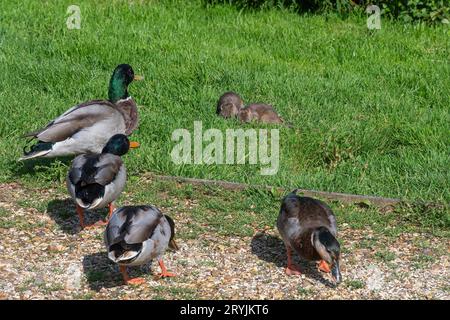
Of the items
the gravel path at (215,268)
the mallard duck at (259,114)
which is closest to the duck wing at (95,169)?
the gravel path at (215,268)

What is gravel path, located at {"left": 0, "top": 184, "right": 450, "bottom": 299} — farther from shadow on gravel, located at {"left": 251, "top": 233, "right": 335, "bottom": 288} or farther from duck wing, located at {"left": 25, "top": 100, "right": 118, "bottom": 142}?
Result: duck wing, located at {"left": 25, "top": 100, "right": 118, "bottom": 142}

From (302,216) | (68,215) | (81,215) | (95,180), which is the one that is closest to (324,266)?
→ (302,216)

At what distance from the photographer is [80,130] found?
27.6 ft

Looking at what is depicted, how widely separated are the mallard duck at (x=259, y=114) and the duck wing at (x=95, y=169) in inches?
97.9

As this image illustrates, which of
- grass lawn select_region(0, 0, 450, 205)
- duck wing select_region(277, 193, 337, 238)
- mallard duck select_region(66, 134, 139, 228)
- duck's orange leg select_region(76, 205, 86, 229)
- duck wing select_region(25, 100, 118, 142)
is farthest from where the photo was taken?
grass lawn select_region(0, 0, 450, 205)

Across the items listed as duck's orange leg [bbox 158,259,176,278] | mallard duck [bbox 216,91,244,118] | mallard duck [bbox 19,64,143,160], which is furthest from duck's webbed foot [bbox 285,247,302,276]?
mallard duck [bbox 216,91,244,118]

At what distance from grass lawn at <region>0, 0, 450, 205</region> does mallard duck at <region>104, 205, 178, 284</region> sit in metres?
1.40

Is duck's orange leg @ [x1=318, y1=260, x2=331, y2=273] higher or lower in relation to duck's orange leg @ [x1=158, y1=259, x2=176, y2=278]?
higher

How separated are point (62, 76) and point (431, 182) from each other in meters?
4.58

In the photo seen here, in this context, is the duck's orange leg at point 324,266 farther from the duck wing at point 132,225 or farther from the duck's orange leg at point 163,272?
the duck wing at point 132,225

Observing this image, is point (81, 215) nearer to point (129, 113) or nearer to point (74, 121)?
point (74, 121)

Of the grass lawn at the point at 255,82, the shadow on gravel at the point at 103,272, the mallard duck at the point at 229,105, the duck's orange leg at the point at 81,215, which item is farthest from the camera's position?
the mallard duck at the point at 229,105

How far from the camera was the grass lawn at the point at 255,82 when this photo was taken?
28.7 feet

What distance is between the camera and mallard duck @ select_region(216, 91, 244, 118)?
390 inches
